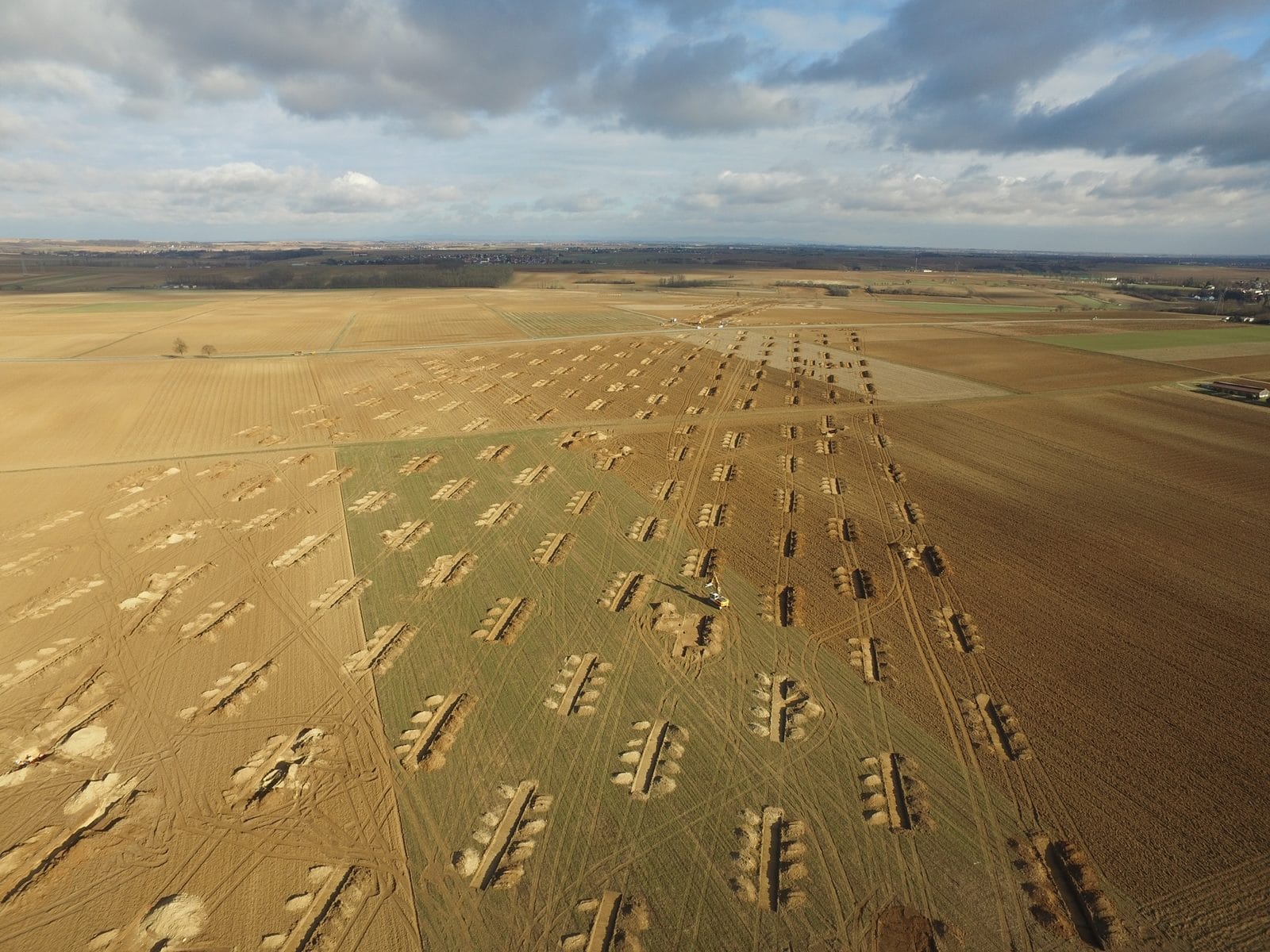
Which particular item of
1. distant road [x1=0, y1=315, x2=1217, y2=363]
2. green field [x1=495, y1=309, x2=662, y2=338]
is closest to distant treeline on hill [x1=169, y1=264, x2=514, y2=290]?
green field [x1=495, y1=309, x2=662, y2=338]

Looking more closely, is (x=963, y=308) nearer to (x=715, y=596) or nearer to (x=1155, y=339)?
(x=1155, y=339)

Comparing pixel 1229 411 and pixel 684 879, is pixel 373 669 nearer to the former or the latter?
pixel 684 879

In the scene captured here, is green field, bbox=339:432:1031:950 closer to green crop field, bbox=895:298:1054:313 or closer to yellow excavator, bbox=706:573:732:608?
yellow excavator, bbox=706:573:732:608

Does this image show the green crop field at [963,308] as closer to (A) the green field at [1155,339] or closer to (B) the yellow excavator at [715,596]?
(A) the green field at [1155,339]

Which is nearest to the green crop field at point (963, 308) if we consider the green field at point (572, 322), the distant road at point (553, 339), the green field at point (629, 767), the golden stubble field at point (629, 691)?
the distant road at point (553, 339)

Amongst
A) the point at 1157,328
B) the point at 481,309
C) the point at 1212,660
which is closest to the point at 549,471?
the point at 1212,660
